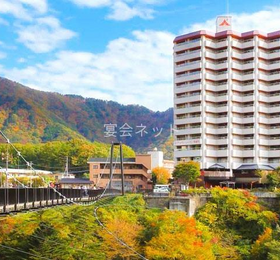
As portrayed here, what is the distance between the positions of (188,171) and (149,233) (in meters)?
29.5

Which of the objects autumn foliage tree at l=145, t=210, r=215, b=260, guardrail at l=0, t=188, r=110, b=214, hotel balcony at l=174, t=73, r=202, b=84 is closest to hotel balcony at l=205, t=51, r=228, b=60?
hotel balcony at l=174, t=73, r=202, b=84

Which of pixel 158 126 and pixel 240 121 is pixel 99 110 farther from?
pixel 240 121

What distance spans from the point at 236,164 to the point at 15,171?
35209 mm

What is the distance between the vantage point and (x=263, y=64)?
245 feet

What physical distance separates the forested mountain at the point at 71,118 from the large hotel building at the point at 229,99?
184 ft

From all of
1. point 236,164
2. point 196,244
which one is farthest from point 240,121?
point 196,244

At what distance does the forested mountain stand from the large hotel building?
56.0 metres

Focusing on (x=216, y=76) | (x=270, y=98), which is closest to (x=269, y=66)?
(x=270, y=98)

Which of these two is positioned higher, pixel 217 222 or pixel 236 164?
pixel 236 164

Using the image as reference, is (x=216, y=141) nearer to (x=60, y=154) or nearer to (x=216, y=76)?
(x=216, y=76)

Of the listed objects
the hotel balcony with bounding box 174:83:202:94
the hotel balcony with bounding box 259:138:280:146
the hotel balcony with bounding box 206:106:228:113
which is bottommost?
the hotel balcony with bounding box 259:138:280:146

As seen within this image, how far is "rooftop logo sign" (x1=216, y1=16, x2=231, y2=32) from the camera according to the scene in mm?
75312

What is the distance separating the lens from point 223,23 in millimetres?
75562

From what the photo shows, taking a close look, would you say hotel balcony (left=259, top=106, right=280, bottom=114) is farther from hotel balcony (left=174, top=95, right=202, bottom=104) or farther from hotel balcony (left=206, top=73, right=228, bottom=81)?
hotel balcony (left=174, top=95, right=202, bottom=104)
